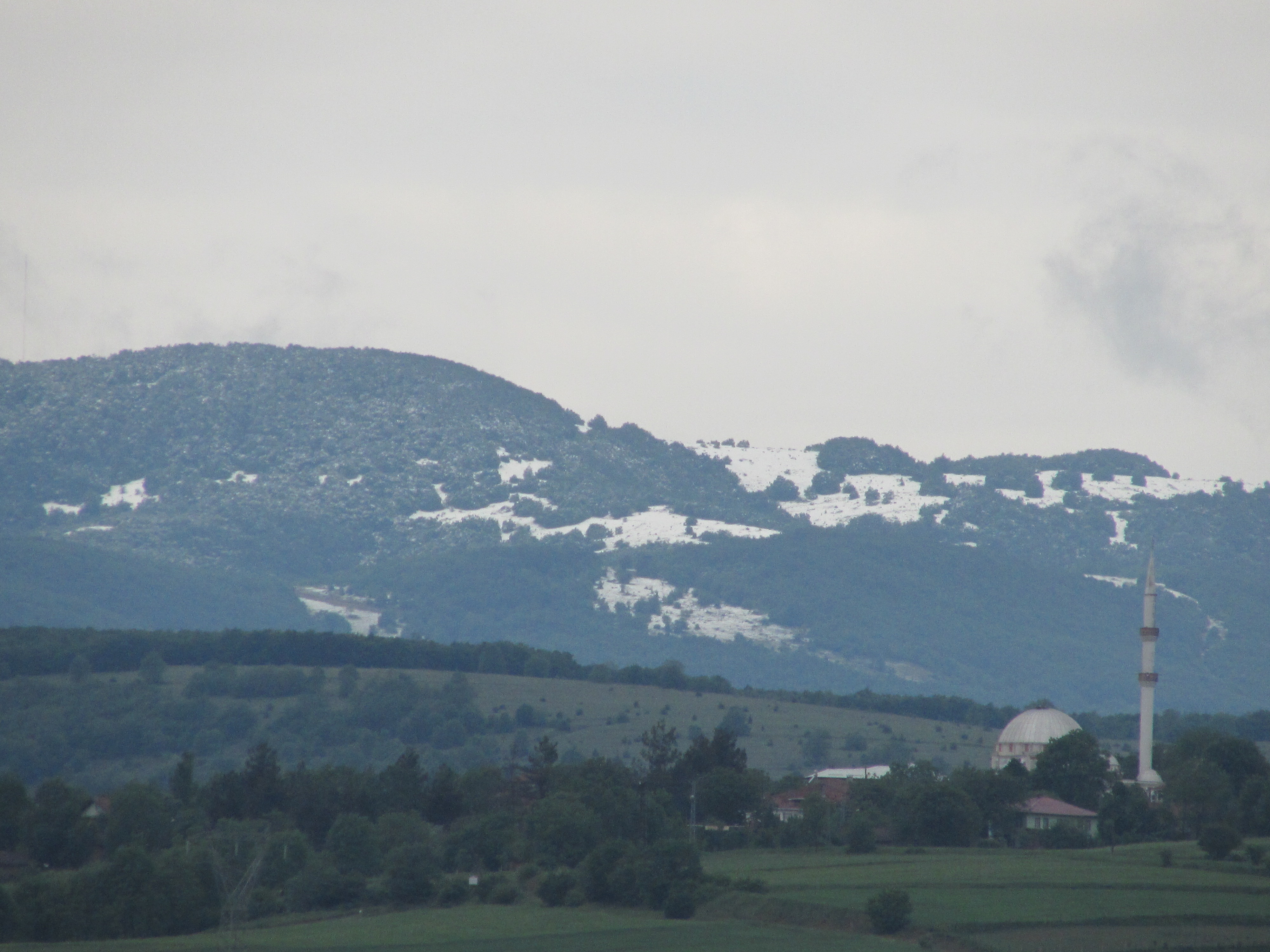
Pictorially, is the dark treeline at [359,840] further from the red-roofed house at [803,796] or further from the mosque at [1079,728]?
the mosque at [1079,728]

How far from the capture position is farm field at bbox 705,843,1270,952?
79625 millimetres

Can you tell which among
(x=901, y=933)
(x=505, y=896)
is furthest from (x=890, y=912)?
(x=505, y=896)

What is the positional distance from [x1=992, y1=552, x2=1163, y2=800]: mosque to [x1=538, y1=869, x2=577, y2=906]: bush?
172 ft

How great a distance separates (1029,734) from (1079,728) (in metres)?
15.9

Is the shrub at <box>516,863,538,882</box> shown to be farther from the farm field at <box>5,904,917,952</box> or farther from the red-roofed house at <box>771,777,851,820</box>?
the red-roofed house at <box>771,777,851,820</box>

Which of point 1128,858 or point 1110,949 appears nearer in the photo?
point 1110,949

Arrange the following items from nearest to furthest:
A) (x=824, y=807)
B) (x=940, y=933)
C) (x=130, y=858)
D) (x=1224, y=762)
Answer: (x=940, y=933) → (x=130, y=858) → (x=824, y=807) → (x=1224, y=762)

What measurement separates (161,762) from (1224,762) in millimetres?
107371

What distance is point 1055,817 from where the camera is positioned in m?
125

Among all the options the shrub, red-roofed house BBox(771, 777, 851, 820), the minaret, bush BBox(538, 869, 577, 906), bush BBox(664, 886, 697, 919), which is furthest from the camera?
the minaret

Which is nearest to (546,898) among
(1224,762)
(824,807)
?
(824,807)

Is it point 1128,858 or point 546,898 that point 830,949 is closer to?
point 546,898

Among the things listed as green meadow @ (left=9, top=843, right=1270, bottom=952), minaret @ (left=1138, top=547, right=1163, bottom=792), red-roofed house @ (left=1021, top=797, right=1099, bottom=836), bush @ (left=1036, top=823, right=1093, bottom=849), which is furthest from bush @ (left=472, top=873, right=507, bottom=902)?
minaret @ (left=1138, top=547, right=1163, bottom=792)

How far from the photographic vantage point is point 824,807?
12294cm
